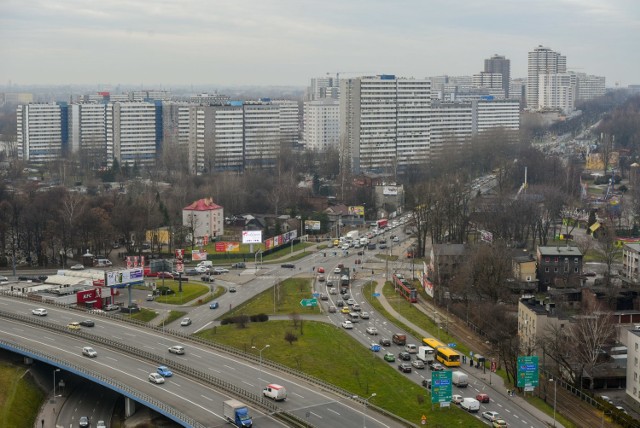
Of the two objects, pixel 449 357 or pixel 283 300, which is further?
pixel 283 300

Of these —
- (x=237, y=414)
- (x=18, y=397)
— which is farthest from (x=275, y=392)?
(x=18, y=397)

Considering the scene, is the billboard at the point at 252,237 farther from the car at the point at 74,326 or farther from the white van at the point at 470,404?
the white van at the point at 470,404

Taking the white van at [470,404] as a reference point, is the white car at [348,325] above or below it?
above

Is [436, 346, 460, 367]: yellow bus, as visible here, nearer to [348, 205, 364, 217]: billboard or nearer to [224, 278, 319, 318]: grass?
[224, 278, 319, 318]: grass

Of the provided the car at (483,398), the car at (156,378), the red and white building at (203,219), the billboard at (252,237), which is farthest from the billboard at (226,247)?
the car at (483,398)

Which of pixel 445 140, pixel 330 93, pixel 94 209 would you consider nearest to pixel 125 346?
pixel 94 209

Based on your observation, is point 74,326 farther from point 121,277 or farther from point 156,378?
point 156,378

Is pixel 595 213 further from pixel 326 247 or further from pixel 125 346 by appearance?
pixel 125 346
